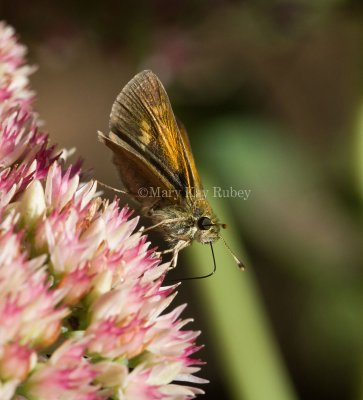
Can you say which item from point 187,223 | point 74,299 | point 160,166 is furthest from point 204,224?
point 74,299

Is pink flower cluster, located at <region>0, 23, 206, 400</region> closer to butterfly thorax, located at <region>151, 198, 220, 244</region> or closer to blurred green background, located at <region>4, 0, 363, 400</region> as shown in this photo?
butterfly thorax, located at <region>151, 198, 220, 244</region>

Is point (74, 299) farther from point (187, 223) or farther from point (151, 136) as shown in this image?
point (151, 136)

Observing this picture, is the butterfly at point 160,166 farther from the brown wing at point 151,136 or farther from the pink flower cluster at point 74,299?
the pink flower cluster at point 74,299

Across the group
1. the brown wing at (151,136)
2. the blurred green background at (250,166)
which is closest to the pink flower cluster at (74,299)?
the brown wing at (151,136)

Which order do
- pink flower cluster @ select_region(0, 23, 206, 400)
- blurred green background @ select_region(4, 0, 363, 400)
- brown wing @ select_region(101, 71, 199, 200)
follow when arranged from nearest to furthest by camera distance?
pink flower cluster @ select_region(0, 23, 206, 400), brown wing @ select_region(101, 71, 199, 200), blurred green background @ select_region(4, 0, 363, 400)

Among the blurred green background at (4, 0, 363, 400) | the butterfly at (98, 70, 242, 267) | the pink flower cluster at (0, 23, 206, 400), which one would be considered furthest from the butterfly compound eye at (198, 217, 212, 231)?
the blurred green background at (4, 0, 363, 400)

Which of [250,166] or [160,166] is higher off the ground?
[250,166]

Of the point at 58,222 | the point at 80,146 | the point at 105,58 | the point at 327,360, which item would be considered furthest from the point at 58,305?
the point at 80,146
